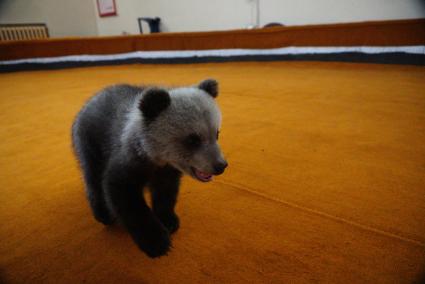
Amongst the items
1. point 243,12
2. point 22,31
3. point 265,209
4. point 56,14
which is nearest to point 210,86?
point 265,209

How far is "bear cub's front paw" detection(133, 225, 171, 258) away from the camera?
101cm

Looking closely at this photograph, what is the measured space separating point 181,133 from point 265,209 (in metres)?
0.54

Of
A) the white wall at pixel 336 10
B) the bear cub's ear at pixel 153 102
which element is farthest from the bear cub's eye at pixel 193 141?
the white wall at pixel 336 10

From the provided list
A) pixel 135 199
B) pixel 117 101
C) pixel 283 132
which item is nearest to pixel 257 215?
pixel 135 199

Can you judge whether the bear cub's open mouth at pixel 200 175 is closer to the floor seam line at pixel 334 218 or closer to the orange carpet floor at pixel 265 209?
the orange carpet floor at pixel 265 209

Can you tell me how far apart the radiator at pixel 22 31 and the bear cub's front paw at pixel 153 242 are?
1068cm

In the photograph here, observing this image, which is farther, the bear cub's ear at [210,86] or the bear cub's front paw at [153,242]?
the bear cub's ear at [210,86]

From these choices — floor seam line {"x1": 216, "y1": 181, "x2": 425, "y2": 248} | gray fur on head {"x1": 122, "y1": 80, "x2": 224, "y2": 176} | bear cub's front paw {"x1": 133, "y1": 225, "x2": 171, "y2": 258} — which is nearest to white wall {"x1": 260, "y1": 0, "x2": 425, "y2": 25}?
floor seam line {"x1": 216, "y1": 181, "x2": 425, "y2": 248}

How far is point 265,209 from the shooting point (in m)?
1.31

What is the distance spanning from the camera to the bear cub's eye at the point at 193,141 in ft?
3.34

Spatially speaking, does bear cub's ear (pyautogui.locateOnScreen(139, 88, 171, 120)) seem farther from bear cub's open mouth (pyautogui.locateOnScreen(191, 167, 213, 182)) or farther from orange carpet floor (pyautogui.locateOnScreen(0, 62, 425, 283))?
orange carpet floor (pyautogui.locateOnScreen(0, 62, 425, 283))

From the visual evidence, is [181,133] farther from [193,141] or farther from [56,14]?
[56,14]

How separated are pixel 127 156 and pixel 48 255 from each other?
454mm

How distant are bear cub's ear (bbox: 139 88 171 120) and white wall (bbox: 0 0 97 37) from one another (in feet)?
35.3
